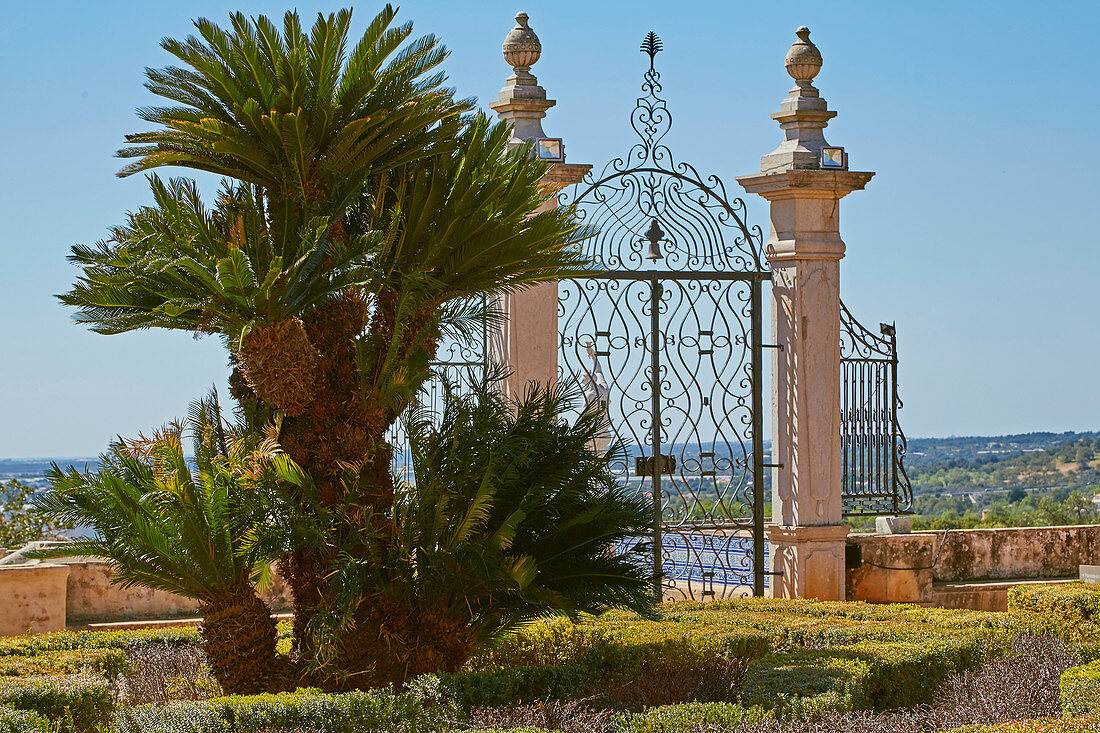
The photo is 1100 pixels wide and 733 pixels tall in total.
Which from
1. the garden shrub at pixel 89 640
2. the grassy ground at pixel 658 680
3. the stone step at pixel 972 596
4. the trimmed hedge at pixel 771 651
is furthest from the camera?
the stone step at pixel 972 596

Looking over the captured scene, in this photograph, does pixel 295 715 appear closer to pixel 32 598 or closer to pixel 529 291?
pixel 32 598

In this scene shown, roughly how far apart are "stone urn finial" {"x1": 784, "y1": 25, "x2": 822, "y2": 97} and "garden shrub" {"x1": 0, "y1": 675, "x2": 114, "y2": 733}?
747 cm

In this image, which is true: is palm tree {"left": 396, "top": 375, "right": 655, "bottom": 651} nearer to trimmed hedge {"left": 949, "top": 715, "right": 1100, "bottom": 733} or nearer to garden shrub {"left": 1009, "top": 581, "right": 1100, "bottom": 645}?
trimmed hedge {"left": 949, "top": 715, "right": 1100, "bottom": 733}

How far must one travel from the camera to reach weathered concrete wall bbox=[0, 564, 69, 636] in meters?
9.19

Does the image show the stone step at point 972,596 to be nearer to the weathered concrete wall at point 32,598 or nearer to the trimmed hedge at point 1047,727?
the trimmed hedge at point 1047,727

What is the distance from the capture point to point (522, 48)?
1016 cm

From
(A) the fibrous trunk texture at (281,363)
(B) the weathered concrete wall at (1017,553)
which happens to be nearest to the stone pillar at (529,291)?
(A) the fibrous trunk texture at (281,363)

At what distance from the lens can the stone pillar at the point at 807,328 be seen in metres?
10.6

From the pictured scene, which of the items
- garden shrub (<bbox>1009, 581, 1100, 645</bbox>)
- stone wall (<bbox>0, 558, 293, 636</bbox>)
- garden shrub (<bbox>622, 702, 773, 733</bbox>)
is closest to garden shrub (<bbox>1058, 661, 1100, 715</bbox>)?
garden shrub (<bbox>622, 702, 773, 733</bbox>)

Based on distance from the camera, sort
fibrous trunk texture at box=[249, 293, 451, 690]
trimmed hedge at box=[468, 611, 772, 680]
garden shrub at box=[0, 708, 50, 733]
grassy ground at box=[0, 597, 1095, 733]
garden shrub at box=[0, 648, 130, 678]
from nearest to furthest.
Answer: garden shrub at box=[0, 708, 50, 733]
grassy ground at box=[0, 597, 1095, 733]
fibrous trunk texture at box=[249, 293, 451, 690]
garden shrub at box=[0, 648, 130, 678]
trimmed hedge at box=[468, 611, 772, 680]

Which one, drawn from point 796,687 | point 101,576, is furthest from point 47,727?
point 101,576

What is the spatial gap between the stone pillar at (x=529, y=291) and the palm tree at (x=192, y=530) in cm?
346

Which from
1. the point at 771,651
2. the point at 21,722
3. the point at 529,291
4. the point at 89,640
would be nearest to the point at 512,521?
the point at 771,651

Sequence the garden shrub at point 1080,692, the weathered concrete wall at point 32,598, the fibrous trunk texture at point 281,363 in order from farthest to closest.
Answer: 1. the weathered concrete wall at point 32,598
2. the fibrous trunk texture at point 281,363
3. the garden shrub at point 1080,692
